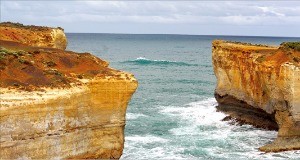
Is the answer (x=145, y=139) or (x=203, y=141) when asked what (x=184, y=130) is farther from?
(x=145, y=139)

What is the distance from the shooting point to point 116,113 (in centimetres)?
1994

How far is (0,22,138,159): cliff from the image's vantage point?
16453mm

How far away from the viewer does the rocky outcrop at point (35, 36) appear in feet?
108

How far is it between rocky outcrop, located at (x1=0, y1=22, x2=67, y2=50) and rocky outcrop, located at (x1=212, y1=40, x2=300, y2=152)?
14.7 m

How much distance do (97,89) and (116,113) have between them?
1.34m

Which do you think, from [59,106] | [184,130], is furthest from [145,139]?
[59,106]

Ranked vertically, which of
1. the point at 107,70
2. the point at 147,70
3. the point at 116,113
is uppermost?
the point at 107,70

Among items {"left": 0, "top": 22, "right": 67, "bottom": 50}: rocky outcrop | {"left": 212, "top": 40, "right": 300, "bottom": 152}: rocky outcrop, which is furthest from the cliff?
{"left": 212, "top": 40, "right": 300, "bottom": 152}: rocky outcrop

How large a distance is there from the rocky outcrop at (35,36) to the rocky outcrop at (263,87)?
1475cm

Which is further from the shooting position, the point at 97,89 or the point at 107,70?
the point at 107,70

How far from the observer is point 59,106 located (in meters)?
17.7

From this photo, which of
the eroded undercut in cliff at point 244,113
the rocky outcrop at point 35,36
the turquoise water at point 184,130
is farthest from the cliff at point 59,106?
the eroded undercut in cliff at point 244,113

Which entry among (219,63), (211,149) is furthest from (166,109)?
(211,149)

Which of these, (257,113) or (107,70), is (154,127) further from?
(107,70)
